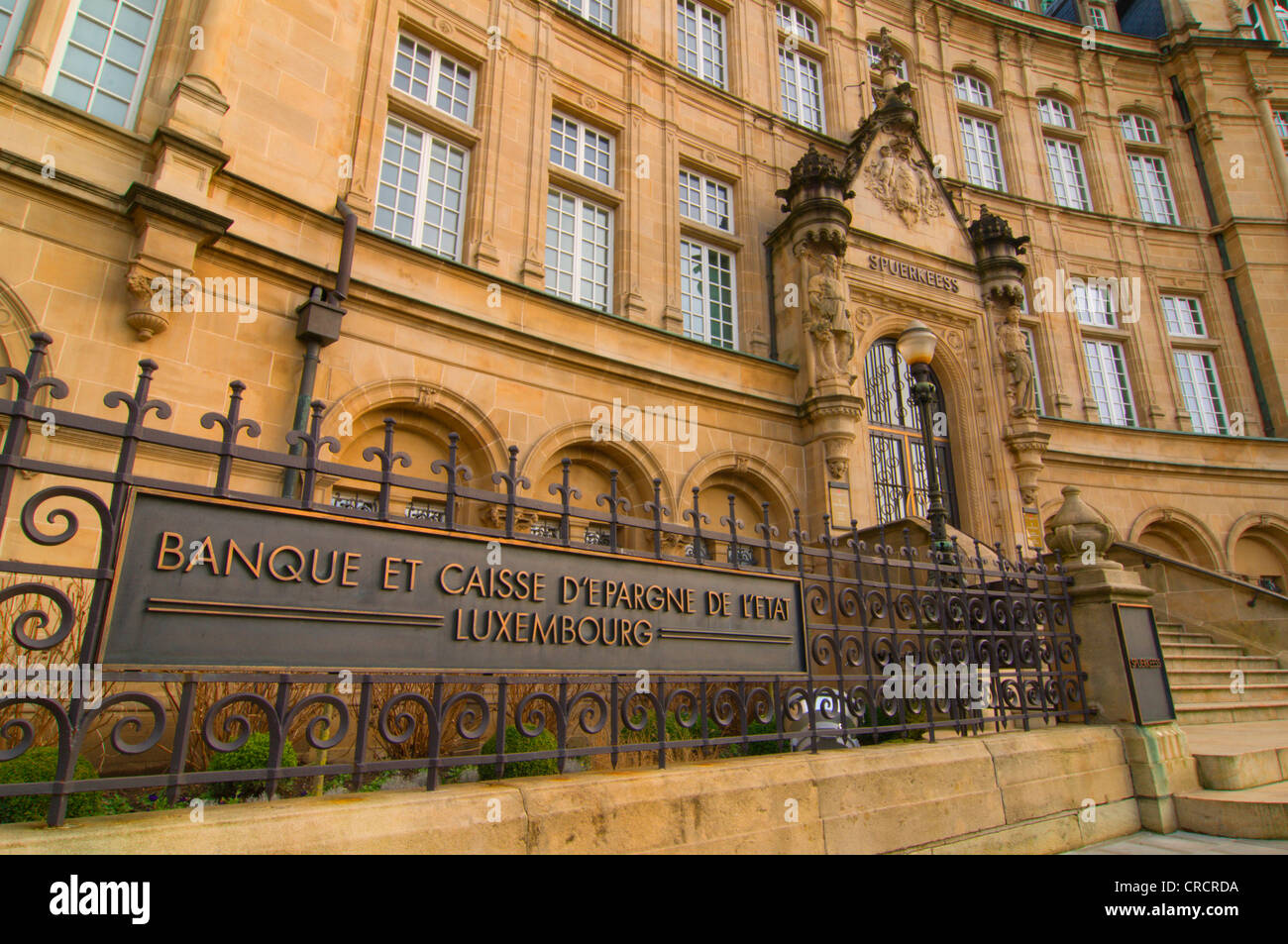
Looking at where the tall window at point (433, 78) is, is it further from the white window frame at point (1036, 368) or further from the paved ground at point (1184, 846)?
the white window frame at point (1036, 368)

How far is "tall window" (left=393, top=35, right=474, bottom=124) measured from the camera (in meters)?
10.9

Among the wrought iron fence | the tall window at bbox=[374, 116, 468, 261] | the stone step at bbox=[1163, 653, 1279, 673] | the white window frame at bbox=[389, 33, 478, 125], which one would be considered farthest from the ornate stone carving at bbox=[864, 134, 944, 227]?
the wrought iron fence

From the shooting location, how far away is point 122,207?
716 centimetres

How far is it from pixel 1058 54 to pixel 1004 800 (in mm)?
25522

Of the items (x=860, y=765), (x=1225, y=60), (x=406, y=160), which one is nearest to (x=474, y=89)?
(x=406, y=160)

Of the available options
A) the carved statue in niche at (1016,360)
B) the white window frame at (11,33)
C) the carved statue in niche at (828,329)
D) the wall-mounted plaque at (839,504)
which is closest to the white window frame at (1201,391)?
the carved statue in niche at (1016,360)

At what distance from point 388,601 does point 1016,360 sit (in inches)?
630

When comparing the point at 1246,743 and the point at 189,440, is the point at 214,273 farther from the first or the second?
the point at 1246,743

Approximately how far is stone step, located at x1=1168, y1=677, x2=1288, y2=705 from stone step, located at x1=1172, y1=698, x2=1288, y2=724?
145 millimetres

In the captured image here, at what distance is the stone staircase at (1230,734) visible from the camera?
4805mm

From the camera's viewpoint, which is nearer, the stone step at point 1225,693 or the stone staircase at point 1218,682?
the stone staircase at point 1218,682

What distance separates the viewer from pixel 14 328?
6.55 metres

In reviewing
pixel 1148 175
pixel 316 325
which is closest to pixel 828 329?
pixel 316 325

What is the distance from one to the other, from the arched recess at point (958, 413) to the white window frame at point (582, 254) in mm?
5474
